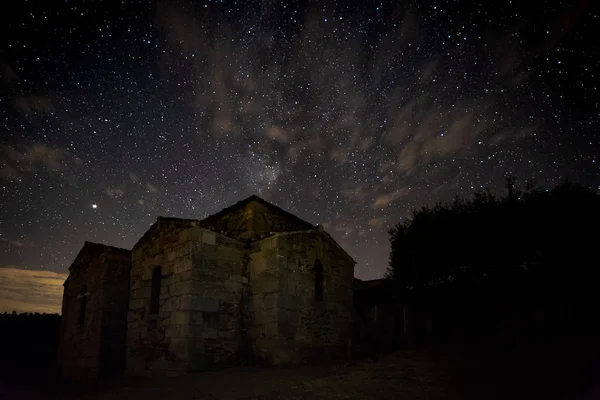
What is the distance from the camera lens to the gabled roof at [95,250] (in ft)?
62.2

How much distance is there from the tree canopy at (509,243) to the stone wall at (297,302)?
4923mm

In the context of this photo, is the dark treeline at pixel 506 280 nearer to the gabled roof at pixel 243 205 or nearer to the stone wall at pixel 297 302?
the stone wall at pixel 297 302

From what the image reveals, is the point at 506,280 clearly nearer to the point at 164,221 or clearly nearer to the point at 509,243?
the point at 509,243

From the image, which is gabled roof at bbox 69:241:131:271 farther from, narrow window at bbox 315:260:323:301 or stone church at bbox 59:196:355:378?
narrow window at bbox 315:260:323:301

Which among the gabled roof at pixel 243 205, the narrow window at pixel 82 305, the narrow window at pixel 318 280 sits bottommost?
the narrow window at pixel 82 305

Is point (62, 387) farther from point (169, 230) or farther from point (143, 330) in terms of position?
point (169, 230)

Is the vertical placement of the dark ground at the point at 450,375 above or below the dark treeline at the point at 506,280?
below

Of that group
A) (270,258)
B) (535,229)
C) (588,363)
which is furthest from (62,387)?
(535,229)

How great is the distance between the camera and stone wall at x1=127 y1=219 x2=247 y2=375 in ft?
45.0

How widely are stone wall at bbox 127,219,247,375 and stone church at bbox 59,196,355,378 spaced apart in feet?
0.12

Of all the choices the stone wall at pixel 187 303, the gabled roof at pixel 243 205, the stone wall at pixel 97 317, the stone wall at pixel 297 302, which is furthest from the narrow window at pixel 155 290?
the gabled roof at pixel 243 205

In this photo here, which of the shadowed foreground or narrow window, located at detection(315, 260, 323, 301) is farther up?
narrow window, located at detection(315, 260, 323, 301)

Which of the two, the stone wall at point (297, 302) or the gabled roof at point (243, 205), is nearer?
the stone wall at point (297, 302)

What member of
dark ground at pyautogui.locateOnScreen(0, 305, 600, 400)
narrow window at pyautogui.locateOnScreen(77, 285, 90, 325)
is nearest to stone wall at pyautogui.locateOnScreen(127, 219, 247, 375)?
dark ground at pyautogui.locateOnScreen(0, 305, 600, 400)
